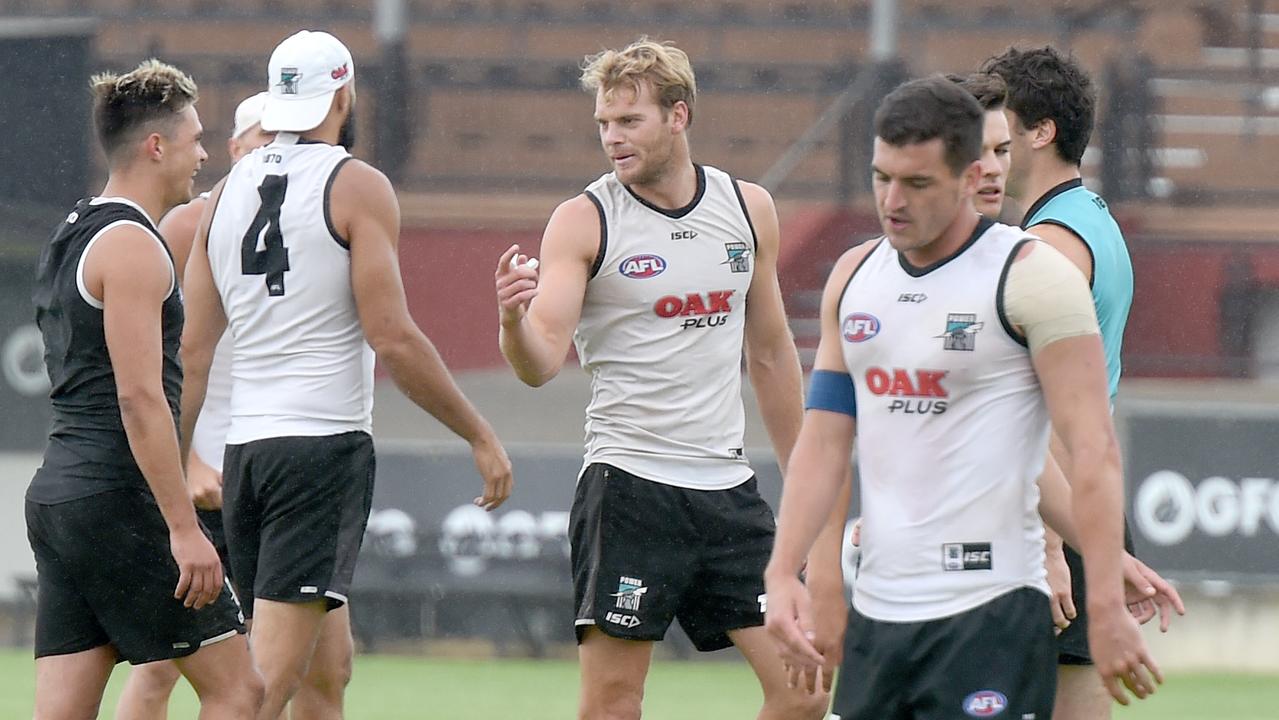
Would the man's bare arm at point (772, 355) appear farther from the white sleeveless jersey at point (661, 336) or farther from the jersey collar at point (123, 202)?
the jersey collar at point (123, 202)

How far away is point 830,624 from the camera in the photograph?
3.85m

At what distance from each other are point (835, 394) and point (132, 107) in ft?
7.00

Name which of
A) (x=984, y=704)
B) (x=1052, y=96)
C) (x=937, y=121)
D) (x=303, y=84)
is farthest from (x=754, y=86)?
(x=984, y=704)

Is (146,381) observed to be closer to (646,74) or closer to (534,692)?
(646,74)

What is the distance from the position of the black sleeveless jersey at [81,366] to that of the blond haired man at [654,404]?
43.7 inches

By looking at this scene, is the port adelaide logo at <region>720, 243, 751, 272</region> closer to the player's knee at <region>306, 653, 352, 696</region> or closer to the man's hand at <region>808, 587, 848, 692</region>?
the man's hand at <region>808, 587, 848, 692</region>

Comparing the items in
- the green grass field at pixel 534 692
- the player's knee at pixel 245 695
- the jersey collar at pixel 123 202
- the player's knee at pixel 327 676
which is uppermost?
the jersey collar at pixel 123 202

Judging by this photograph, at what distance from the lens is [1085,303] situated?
3535 millimetres

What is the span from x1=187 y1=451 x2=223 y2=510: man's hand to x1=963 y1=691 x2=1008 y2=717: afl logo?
300 cm

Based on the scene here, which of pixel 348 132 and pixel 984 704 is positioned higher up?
pixel 348 132

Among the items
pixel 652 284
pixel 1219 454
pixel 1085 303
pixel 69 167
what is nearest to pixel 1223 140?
pixel 1219 454

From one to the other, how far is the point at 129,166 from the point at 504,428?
769 centimetres

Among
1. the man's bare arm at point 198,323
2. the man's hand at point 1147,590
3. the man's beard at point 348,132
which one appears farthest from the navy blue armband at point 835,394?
the man's bare arm at point 198,323

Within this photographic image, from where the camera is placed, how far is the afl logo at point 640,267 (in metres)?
5.01
